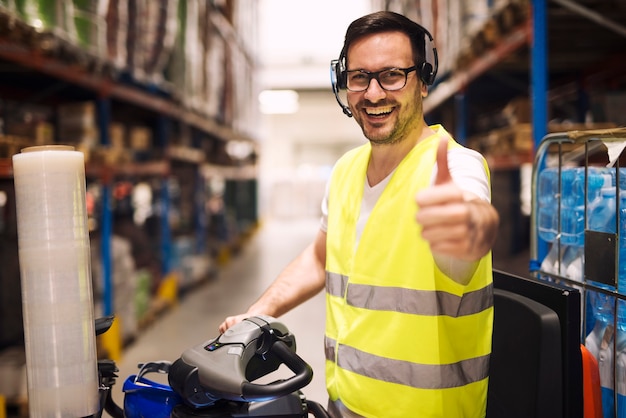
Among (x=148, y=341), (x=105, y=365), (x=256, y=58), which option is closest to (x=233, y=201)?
(x=256, y=58)

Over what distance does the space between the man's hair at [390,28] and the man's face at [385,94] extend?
1 cm

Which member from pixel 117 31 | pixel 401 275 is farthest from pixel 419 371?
pixel 117 31

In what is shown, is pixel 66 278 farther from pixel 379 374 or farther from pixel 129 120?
pixel 129 120

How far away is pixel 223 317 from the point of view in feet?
19.4

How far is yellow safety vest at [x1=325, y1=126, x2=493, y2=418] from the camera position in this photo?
142 cm

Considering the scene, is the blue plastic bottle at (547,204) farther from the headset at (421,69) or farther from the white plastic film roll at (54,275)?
the white plastic film roll at (54,275)

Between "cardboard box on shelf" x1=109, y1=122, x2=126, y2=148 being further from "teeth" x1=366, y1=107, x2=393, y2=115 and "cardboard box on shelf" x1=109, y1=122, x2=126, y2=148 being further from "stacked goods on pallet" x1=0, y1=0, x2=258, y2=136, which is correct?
"teeth" x1=366, y1=107, x2=393, y2=115

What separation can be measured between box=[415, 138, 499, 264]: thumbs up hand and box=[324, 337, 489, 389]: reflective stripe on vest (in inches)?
20.0

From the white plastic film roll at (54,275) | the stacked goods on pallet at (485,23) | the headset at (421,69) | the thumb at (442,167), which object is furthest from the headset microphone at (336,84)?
the stacked goods on pallet at (485,23)

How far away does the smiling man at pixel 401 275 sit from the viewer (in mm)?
1422

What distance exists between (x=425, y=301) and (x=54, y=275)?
0.88 meters

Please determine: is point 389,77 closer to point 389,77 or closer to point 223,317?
point 389,77

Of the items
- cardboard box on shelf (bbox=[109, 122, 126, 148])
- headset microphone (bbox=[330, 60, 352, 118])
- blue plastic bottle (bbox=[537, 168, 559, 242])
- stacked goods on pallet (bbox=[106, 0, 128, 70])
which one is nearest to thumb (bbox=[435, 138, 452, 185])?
headset microphone (bbox=[330, 60, 352, 118])

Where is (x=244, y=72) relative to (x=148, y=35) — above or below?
above
